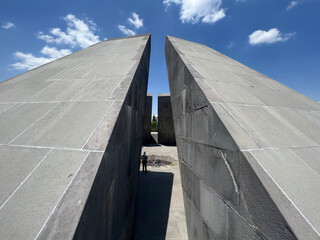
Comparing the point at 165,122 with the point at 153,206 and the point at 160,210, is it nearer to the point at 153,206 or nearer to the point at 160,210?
the point at 153,206

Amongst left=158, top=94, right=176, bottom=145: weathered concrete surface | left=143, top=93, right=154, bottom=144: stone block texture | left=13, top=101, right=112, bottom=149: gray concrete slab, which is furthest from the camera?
left=158, top=94, right=176, bottom=145: weathered concrete surface

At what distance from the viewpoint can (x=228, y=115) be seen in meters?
2.05

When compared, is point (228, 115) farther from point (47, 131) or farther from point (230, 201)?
point (47, 131)

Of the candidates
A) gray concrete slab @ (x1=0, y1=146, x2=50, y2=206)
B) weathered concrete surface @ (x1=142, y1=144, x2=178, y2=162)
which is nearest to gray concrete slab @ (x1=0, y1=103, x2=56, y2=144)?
gray concrete slab @ (x1=0, y1=146, x2=50, y2=206)

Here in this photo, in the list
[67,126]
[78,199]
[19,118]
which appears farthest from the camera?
[19,118]

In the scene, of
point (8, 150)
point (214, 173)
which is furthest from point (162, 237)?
point (8, 150)

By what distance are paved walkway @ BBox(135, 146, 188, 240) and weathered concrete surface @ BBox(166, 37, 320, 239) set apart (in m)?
1.71

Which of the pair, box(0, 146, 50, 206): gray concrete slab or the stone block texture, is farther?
the stone block texture

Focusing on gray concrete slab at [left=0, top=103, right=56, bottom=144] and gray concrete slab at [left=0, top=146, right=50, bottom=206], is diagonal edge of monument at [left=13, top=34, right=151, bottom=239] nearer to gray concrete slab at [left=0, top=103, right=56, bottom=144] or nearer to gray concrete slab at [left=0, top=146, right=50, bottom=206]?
gray concrete slab at [left=0, top=146, right=50, bottom=206]

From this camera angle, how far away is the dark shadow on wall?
4.25 m

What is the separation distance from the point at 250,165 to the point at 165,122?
1790 centimetres

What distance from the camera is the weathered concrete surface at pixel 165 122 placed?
19.2m

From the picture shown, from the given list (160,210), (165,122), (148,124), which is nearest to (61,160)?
(160,210)

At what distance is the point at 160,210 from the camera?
5.23 meters
